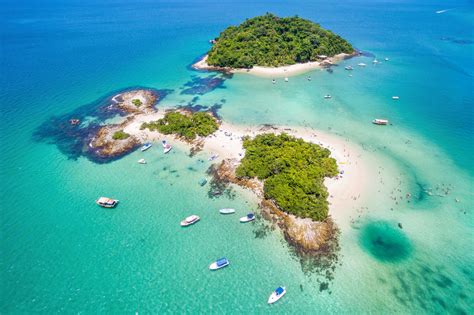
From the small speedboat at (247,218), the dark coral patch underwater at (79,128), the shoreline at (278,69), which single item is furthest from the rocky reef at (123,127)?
the small speedboat at (247,218)

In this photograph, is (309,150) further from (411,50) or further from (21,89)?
(411,50)

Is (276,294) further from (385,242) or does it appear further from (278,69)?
(278,69)

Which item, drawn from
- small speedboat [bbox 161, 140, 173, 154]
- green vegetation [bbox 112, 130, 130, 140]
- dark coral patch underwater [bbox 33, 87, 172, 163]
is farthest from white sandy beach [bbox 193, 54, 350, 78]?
green vegetation [bbox 112, 130, 130, 140]

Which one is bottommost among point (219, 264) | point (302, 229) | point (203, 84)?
point (219, 264)

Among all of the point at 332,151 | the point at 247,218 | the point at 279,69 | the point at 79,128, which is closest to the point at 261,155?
the point at 247,218

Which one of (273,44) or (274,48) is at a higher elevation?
(273,44)

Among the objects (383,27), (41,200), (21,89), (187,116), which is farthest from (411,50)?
(21,89)
